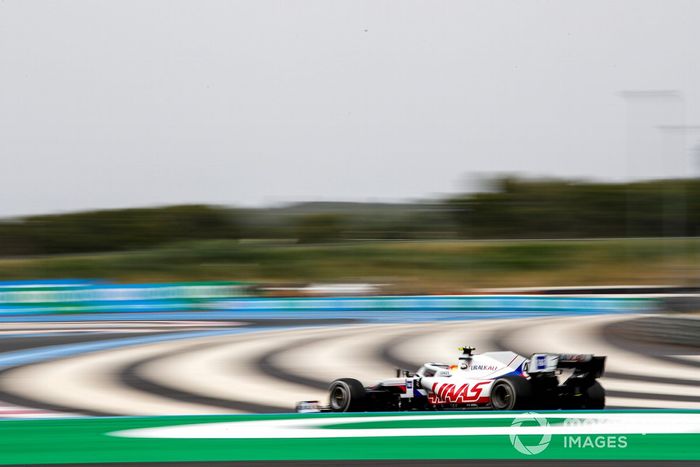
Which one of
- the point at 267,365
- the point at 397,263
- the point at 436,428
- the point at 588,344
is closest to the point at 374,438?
the point at 436,428

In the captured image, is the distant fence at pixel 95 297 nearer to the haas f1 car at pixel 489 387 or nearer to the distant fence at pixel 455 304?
the distant fence at pixel 455 304

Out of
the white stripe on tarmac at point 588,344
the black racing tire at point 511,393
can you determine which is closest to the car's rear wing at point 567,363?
the black racing tire at point 511,393

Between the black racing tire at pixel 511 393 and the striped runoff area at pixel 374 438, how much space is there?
0.82 feet

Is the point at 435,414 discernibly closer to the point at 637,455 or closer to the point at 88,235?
the point at 637,455

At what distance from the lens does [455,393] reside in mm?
6660

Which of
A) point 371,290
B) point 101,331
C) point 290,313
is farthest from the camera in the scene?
point 371,290

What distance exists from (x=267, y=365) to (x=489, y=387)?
6.27 metres

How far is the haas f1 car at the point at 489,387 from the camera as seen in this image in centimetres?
622

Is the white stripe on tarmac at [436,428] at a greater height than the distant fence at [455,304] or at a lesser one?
greater

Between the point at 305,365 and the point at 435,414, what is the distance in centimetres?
639

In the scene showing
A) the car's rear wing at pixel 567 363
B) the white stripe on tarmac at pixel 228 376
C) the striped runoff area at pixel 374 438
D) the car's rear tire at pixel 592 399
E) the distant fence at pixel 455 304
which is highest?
the car's rear wing at pixel 567 363

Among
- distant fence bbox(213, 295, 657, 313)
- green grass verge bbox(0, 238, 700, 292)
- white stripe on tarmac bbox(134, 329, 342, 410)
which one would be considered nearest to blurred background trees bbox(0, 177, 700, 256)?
green grass verge bbox(0, 238, 700, 292)

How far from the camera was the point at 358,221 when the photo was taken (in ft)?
164

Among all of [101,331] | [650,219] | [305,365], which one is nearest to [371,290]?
[101,331]
